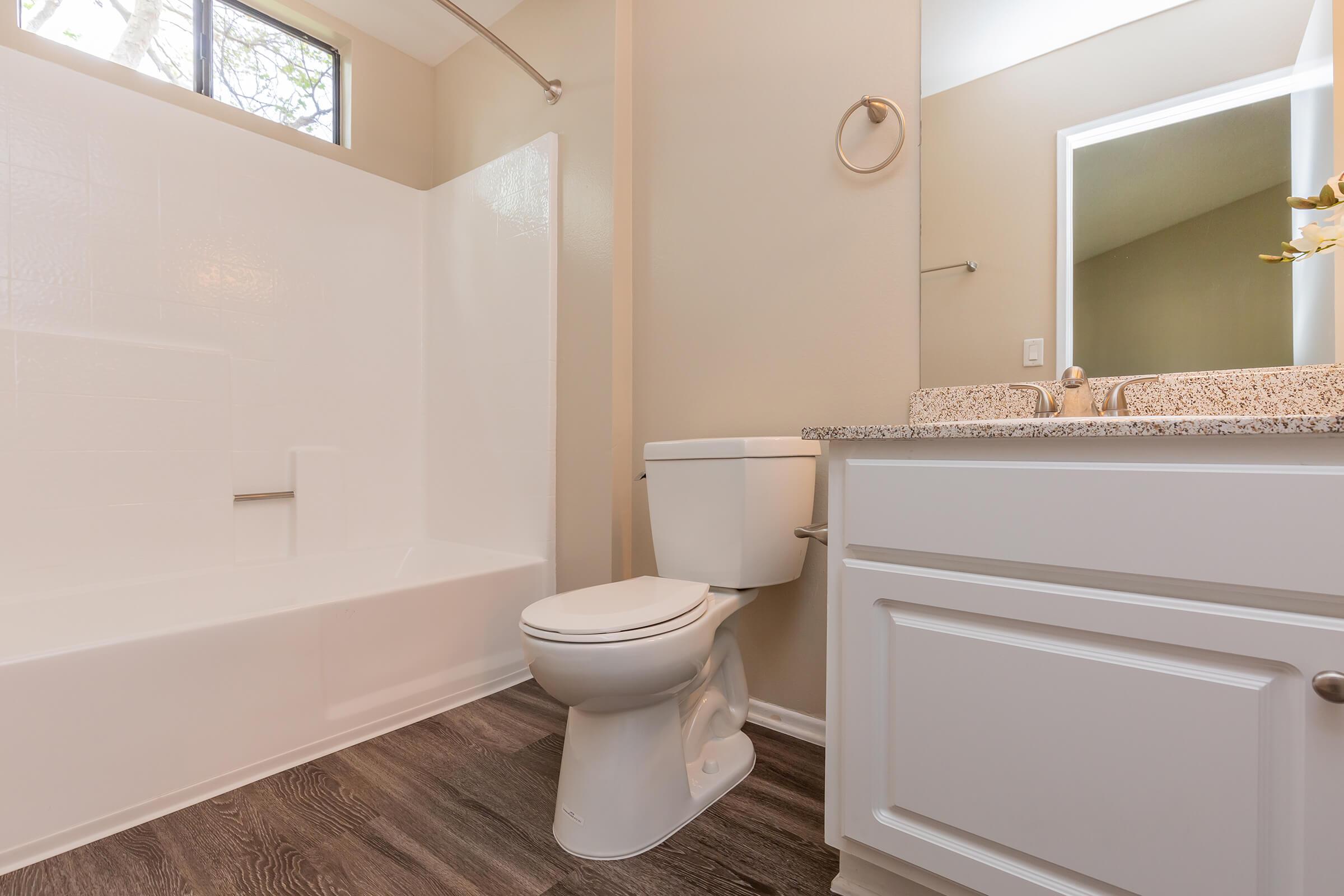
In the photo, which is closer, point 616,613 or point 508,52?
point 616,613

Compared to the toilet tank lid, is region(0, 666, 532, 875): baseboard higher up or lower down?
lower down

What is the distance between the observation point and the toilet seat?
1.20 metres

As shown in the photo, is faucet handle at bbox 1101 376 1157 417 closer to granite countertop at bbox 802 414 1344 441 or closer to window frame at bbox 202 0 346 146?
granite countertop at bbox 802 414 1344 441

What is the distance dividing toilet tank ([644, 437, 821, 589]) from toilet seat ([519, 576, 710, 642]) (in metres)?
0.12

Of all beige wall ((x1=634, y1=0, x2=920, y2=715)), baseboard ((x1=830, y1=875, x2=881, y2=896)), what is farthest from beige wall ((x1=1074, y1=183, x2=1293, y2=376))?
baseboard ((x1=830, y1=875, x2=881, y2=896))

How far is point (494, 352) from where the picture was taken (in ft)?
7.98

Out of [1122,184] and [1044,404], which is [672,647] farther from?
[1122,184]

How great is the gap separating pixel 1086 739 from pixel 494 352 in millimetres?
2132

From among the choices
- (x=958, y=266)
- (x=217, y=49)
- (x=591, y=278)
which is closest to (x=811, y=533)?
(x=958, y=266)

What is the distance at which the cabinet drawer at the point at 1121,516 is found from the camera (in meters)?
0.71

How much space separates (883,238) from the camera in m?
1.59

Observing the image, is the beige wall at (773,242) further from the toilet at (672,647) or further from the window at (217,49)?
the window at (217,49)

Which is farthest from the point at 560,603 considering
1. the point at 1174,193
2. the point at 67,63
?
the point at 67,63

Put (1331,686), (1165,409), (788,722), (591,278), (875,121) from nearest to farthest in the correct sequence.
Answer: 1. (1331,686)
2. (1165,409)
3. (875,121)
4. (788,722)
5. (591,278)
